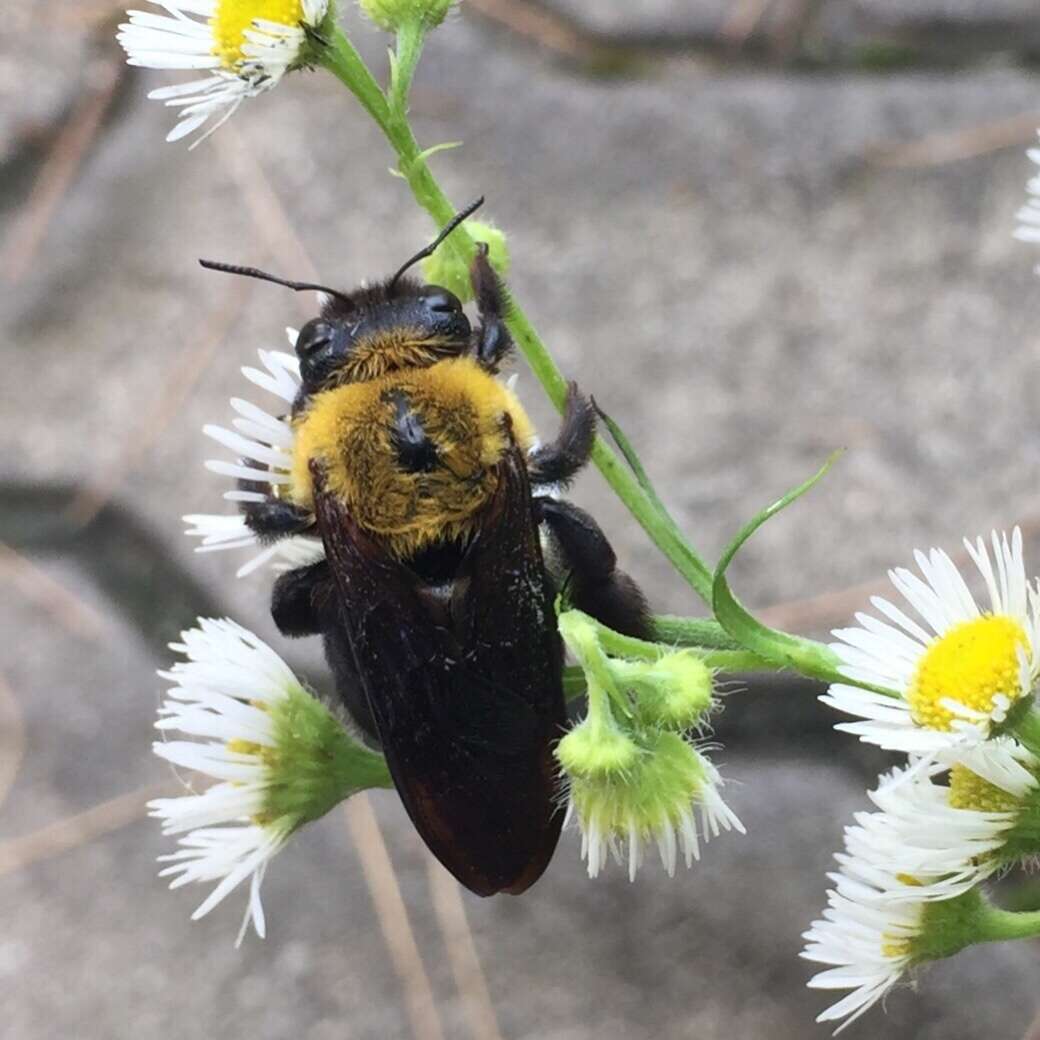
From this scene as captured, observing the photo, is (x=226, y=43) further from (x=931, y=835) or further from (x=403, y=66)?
(x=931, y=835)

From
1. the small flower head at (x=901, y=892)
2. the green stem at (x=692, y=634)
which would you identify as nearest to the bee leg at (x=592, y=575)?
the green stem at (x=692, y=634)

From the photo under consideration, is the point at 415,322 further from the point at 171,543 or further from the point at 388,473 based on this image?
the point at 171,543

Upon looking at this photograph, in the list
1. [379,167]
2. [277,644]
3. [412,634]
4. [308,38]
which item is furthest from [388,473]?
[379,167]

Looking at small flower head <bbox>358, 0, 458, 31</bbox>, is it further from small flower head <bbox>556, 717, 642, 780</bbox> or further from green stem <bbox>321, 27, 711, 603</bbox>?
small flower head <bbox>556, 717, 642, 780</bbox>

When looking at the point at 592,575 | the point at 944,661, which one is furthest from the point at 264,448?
the point at 944,661

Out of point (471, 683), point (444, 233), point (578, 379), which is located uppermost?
point (444, 233)
